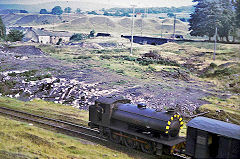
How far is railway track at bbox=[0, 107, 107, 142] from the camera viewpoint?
21069 mm

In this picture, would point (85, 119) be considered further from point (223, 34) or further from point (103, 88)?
point (223, 34)

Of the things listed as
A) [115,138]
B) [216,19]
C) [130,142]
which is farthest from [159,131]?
[216,19]

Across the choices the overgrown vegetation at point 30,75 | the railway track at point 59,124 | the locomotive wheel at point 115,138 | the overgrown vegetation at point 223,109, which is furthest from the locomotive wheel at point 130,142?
the overgrown vegetation at point 30,75

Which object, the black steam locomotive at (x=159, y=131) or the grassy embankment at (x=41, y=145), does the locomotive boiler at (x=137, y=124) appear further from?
the grassy embankment at (x=41, y=145)

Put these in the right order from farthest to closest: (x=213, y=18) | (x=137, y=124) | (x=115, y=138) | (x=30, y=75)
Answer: (x=213, y=18)
(x=30, y=75)
(x=115, y=138)
(x=137, y=124)

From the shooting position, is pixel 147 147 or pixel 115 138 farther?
pixel 115 138

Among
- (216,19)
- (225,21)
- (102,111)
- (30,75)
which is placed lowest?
(30,75)

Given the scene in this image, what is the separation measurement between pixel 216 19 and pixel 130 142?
75658mm

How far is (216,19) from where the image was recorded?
84.0m

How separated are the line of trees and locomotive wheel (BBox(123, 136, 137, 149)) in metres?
71.6

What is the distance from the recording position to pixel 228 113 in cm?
2767

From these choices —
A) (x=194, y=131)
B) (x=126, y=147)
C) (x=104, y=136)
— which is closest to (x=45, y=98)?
(x=104, y=136)

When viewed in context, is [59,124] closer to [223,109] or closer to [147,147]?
[147,147]

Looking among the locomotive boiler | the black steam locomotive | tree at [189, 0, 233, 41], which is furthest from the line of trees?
the black steam locomotive
